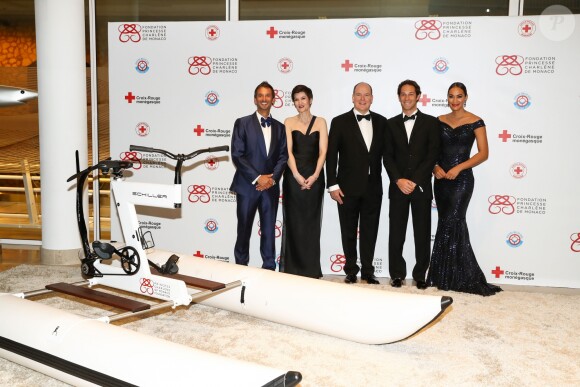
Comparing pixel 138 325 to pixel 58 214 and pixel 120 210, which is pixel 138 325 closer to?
pixel 120 210

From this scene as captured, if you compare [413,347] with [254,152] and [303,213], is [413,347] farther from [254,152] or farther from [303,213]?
[254,152]

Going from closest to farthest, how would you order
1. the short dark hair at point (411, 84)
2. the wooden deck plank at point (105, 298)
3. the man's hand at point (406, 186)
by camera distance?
the wooden deck plank at point (105, 298), the man's hand at point (406, 186), the short dark hair at point (411, 84)

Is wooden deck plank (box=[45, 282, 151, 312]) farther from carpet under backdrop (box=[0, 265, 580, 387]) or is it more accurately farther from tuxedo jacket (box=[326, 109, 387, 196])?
tuxedo jacket (box=[326, 109, 387, 196])

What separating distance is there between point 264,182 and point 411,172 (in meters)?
1.22

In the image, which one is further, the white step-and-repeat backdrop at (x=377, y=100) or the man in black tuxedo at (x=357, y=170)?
the white step-and-repeat backdrop at (x=377, y=100)

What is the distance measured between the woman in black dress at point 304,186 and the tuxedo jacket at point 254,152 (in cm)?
8

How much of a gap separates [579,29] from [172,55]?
3.69m

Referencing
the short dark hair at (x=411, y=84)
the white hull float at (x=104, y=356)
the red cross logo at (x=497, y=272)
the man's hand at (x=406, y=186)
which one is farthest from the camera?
the red cross logo at (x=497, y=272)

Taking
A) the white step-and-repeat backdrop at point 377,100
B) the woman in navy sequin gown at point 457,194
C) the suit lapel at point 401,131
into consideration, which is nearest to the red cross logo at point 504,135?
the white step-and-repeat backdrop at point 377,100

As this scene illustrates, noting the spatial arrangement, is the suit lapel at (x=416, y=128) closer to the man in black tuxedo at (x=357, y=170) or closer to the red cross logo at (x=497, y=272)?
the man in black tuxedo at (x=357, y=170)

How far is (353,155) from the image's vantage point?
4777 mm

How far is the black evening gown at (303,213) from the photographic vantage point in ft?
15.9

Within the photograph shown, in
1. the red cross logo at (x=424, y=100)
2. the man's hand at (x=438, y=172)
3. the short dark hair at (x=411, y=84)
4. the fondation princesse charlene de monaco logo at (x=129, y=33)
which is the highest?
the fondation princesse charlene de monaco logo at (x=129, y=33)

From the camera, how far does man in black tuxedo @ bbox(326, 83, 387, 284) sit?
15.7 feet
